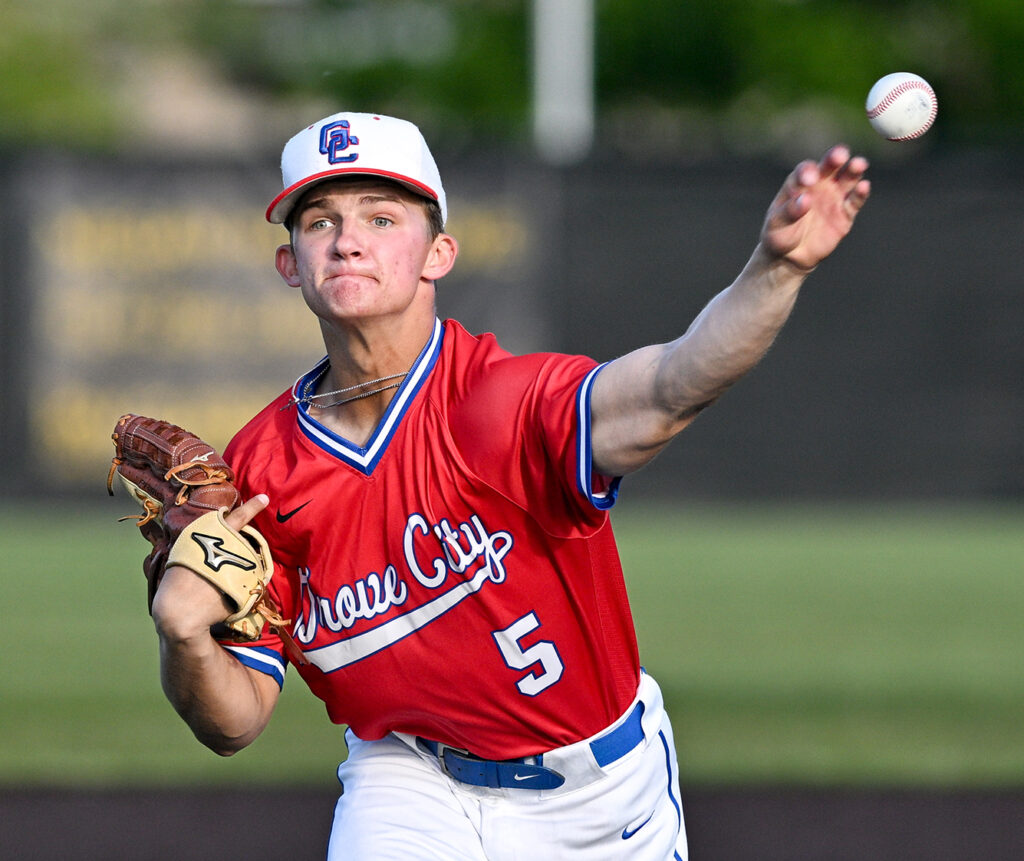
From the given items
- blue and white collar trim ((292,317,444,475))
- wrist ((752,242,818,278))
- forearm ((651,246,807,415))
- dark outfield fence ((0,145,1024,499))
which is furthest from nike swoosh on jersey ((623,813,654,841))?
dark outfield fence ((0,145,1024,499))

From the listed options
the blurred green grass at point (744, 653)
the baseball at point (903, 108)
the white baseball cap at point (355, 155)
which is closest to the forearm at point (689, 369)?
the baseball at point (903, 108)

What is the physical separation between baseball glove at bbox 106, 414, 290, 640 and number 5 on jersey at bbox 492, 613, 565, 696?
467mm

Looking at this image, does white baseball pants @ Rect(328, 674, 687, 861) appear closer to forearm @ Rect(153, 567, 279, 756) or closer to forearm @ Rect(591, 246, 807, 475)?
forearm @ Rect(153, 567, 279, 756)

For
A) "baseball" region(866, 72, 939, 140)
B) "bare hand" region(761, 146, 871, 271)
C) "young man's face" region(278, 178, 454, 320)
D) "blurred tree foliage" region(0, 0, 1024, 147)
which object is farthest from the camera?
"blurred tree foliage" region(0, 0, 1024, 147)

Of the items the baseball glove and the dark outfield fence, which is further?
the dark outfield fence

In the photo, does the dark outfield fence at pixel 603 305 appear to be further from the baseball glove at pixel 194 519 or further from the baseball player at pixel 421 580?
the baseball player at pixel 421 580

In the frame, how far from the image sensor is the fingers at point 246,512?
3.18 metres

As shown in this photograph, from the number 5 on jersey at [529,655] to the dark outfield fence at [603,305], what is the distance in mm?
9610

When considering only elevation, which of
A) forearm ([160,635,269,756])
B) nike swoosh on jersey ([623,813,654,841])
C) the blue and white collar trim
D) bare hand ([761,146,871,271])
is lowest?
nike swoosh on jersey ([623,813,654,841])

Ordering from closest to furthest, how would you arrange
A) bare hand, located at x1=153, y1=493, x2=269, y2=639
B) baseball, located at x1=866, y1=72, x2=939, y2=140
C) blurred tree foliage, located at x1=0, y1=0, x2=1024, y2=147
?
baseball, located at x1=866, y1=72, x2=939, y2=140, bare hand, located at x1=153, y1=493, x2=269, y2=639, blurred tree foliage, located at x1=0, y1=0, x2=1024, y2=147

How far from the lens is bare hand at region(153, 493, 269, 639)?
3.05m

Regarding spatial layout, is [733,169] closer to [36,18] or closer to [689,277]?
[689,277]

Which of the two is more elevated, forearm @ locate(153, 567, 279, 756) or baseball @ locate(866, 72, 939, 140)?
baseball @ locate(866, 72, 939, 140)

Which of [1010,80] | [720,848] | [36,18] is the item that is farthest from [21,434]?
[36,18]
